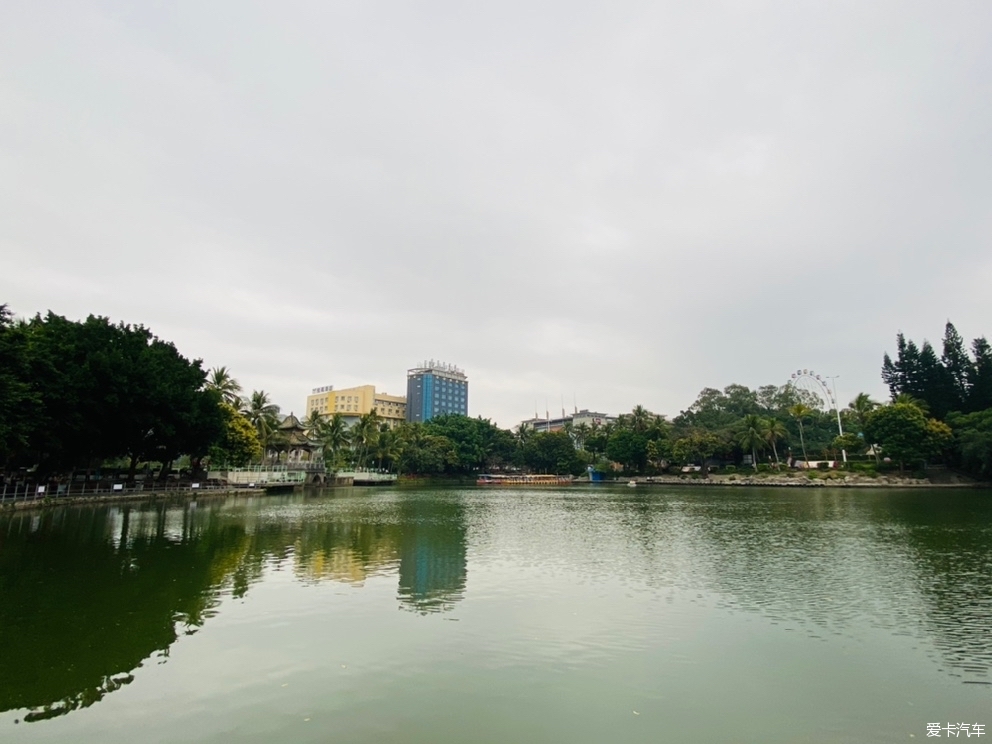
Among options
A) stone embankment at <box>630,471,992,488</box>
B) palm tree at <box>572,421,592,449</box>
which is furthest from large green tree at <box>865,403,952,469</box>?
palm tree at <box>572,421,592,449</box>

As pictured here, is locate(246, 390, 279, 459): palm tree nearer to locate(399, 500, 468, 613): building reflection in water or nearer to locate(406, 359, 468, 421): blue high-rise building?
locate(399, 500, 468, 613): building reflection in water

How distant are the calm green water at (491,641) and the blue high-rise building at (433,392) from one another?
13950 cm

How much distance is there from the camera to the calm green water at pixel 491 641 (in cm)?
683

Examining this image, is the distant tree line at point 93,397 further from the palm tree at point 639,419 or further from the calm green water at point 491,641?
the palm tree at point 639,419

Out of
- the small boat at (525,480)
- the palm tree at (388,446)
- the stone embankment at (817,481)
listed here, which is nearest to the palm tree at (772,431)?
the stone embankment at (817,481)

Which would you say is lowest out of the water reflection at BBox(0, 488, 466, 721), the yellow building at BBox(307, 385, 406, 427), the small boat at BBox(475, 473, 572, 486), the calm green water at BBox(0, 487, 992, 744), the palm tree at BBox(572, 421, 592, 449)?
the calm green water at BBox(0, 487, 992, 744)

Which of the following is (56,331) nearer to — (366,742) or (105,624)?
(105,624)

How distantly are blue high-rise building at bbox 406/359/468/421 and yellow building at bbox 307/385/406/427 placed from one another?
3869 mm

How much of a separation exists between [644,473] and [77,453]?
7470 cm

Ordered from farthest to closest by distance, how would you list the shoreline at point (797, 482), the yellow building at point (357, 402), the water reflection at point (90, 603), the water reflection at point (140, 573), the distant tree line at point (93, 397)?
1. the yellow building at point (357, 402)
2. the shoreline at point (797, 482)
3. the distant tree line at point (93, 397)
4. the water reflection at point (140, 573)
5. the water reflection at point (90, 603)

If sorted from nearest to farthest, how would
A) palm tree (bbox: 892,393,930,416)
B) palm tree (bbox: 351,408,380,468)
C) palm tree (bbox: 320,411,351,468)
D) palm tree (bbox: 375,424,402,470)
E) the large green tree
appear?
1. the large green tree
2. palm tree (bbox: 892,393,930,416)
3. palm tree (bbox: 320,411,351,468)
4. palm tree (bbox: 351,408,380,468)
5. palm tree (bbox: 375,424,402,470)

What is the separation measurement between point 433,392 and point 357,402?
2070 cm

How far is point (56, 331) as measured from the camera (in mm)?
35844

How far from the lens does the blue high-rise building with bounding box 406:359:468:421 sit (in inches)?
6309
